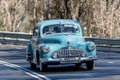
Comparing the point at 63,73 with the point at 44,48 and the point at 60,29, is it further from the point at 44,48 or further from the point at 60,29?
the point at 60,29

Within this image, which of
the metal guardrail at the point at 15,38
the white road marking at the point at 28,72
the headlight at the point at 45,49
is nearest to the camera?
the white road marking at the point at 28,72

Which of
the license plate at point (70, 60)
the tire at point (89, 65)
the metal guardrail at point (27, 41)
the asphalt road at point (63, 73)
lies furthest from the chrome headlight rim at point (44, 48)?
the metal guardrail at point (27, 41)

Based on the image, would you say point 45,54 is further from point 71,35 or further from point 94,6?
point 94,6

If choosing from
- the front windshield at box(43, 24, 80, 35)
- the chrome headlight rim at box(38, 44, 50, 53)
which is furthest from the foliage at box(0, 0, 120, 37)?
the chrome headlight rim at box(38, 44, 50, 53)

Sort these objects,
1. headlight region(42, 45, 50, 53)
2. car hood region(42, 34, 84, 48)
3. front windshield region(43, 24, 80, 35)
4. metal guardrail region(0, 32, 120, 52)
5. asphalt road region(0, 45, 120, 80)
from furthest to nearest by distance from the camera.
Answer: metal guardrail region(0, 32, 120, 52)
front windshield region(43, 24, 80, 35)
car hood region(42, 34, 84, 48)
headlight region(42, 45, 50, 53)
asphalt road region(0, 45, 120, 80)

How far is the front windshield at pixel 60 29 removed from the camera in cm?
1839

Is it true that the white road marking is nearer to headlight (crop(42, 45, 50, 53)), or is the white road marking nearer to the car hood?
headlight (crop(42, 45, 50, 53))

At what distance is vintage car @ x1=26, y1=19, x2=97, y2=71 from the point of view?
17.1 metres

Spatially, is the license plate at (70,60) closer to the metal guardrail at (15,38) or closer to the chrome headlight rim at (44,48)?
the chrome headlight rim at (44,48)

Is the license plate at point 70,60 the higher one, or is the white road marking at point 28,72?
the license plate at point 70,60

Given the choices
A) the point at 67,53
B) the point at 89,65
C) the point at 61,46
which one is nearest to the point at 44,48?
the point at 61,46

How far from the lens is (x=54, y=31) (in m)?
18.4

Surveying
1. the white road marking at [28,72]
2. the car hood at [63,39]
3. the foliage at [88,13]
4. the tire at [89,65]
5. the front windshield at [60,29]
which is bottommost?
the white road marking at [28,72]

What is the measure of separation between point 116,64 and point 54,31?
9.75 feet
